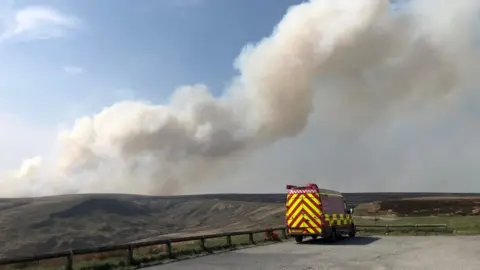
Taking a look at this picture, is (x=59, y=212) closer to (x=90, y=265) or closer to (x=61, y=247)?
(x=61, y=247)

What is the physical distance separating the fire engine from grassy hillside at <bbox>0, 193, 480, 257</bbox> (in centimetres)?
4315

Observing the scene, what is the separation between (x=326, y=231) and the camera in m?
27.5

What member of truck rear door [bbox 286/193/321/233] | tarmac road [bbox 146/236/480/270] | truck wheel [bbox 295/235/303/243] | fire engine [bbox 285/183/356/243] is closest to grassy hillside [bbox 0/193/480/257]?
truck wheel [bbox 295/235/303/243]

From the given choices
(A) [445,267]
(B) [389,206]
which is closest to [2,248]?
(B) [389,206]

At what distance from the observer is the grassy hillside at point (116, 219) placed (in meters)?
85.2

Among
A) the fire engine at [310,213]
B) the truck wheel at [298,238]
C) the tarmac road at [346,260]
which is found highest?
the fire engine at [310,213]

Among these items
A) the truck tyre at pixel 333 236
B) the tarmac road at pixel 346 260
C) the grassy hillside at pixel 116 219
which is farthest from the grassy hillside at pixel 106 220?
the tarmac road at pixel 346 260

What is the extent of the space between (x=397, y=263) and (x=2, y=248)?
84.9m

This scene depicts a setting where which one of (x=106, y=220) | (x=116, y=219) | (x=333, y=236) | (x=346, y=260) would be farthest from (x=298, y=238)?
(x=116, y=219)

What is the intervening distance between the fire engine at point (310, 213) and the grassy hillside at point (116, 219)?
4315 centimetres

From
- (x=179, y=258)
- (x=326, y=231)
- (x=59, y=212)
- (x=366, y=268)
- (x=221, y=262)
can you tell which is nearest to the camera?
(x=366, y=268)

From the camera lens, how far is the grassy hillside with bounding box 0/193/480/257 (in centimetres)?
8519

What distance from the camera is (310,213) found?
90.2ft

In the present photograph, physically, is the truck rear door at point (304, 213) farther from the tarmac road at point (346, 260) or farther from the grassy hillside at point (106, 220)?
the grassy hillside at point (106, 220)
